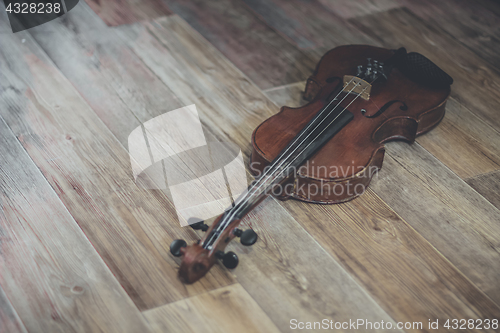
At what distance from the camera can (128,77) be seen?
212 cm

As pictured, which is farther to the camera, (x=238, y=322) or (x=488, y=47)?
(x=488, y=47)

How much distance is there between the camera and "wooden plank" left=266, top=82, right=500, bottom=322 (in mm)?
1436

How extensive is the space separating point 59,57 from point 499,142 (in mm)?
1938

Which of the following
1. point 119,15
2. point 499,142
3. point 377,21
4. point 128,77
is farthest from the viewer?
point 377,21

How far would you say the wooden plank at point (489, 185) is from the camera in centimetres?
176

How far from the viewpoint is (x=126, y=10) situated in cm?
248

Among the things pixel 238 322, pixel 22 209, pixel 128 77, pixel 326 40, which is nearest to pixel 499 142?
pixel 326 40

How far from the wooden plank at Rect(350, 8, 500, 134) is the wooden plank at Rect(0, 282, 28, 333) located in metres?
1.92

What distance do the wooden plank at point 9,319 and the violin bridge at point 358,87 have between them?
129 cm

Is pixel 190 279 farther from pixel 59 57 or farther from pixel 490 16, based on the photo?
pixel 490 16

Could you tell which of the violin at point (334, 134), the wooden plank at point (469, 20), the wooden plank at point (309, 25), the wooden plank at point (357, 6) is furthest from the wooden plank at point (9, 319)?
the wooden plank at point (469, 20)

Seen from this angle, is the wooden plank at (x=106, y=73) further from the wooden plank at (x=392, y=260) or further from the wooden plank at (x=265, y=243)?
the wooden plank at (x=392, y=260)

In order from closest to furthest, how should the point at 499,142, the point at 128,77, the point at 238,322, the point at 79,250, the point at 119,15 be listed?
1. the point at 238,322
2. the point at 79,250
3. the point at 499,142
4. the point at 128,77
5. the point at 119,15

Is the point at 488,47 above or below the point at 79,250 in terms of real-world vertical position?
above
